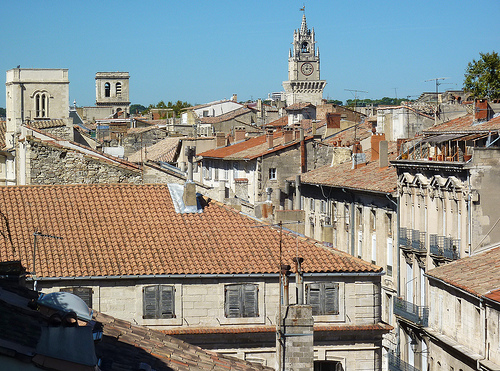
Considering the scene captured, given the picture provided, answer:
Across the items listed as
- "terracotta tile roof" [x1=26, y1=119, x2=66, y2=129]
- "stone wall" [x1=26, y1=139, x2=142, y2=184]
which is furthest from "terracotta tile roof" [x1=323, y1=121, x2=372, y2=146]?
"stone wall" [x1=26, y1=139, x2=142, y2=184]

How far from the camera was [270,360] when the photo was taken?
2453 centimetres

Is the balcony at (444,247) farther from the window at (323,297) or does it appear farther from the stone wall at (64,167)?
the stone wall at (64,167)

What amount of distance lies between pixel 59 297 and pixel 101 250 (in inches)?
530

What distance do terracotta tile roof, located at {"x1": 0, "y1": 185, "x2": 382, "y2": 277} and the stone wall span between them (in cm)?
492

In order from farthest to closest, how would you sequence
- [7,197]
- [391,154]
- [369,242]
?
[391,154] → [369,242] → [7,197]

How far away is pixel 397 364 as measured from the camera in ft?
113

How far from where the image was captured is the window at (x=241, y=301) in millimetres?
25188

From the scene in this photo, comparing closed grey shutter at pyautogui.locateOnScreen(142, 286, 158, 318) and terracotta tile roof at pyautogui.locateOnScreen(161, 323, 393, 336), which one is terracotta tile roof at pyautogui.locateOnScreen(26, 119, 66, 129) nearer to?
closed grey shutter at pyautogui.locateOnScreen(142, 286, 158, 318)

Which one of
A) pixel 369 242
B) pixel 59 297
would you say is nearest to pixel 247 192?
pixel 369 242

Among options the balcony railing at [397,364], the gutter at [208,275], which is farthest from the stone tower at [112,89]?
the gutter at [208,275]

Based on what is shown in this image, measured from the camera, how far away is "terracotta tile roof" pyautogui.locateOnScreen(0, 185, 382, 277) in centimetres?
2505

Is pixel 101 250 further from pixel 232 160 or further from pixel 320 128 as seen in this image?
pixel 320 128

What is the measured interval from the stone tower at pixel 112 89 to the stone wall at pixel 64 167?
149815 mm

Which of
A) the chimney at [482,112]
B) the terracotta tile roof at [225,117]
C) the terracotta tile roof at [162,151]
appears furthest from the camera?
the terracotta tile roof at [225,117]
